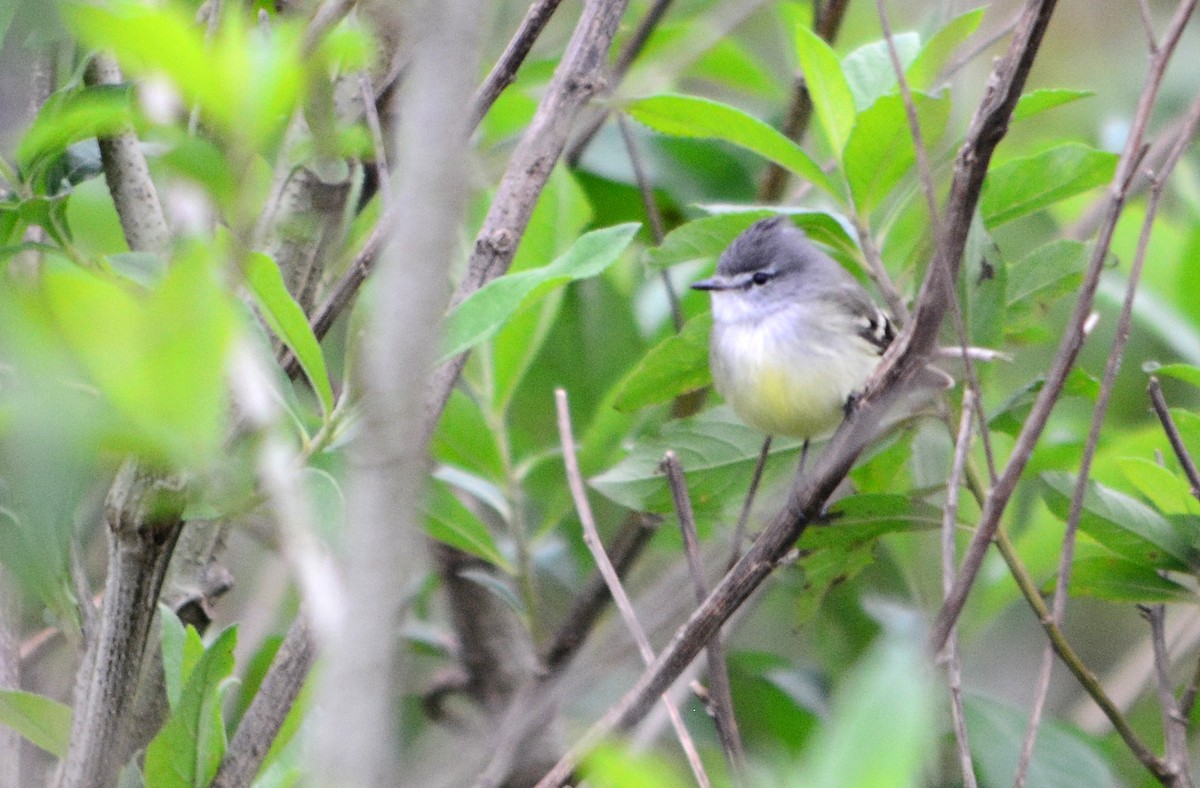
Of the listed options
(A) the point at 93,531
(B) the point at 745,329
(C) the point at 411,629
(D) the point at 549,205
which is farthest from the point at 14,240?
(B) the point at 745,329

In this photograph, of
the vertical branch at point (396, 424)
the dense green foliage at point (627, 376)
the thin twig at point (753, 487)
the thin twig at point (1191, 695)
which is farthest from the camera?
the thin twig at point (753, 487)

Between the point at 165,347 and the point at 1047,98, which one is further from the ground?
the point at 1047,98

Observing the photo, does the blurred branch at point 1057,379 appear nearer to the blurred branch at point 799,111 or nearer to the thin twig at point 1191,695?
the thin twig at point 1191,695

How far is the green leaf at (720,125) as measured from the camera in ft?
7.00

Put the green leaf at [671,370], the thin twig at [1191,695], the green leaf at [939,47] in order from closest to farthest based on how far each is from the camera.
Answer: the thin twig at [1191,695], the green leaf at [939,47], the green leaf at [671,370]

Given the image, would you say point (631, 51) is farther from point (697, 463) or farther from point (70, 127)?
point (70, 127)

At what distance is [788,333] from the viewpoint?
3.10 meters

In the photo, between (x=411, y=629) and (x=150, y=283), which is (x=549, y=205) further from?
(x=150, y=283)

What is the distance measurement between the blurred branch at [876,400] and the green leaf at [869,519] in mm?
A: 228

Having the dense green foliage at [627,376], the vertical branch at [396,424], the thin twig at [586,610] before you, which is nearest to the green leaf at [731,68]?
the dense green foliage at [627,376]

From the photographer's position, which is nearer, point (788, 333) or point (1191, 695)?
point (1191, 695)

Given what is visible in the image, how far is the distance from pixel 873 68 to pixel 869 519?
802 mm

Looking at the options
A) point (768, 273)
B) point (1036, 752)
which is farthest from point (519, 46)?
point (768, 273)

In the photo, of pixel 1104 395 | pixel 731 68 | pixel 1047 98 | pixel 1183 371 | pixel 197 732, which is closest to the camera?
pixel 197 732
